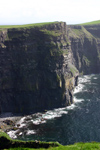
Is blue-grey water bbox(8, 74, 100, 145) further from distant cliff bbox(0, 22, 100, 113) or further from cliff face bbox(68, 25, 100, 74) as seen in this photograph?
cliff face bbox(68, 25, 100, 74)

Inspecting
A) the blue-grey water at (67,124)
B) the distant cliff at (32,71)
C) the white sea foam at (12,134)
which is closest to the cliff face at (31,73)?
the distant cliff at (32,71)

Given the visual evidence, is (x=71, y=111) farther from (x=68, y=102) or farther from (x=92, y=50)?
(x=92, y=50)

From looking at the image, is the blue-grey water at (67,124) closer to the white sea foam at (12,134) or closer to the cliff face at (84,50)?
the white sea foam at (12,134)

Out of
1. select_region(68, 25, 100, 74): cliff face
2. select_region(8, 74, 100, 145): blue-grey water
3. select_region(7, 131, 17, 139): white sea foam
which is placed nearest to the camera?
select_region(8, 74, 100, 145): blue-grey water

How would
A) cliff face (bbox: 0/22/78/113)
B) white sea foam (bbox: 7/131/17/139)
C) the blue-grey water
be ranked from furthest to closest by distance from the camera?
cliff face (bbox: 0/22/78/113)
white sea foam (bbox: 7/131/17/139)
the blue-grey water

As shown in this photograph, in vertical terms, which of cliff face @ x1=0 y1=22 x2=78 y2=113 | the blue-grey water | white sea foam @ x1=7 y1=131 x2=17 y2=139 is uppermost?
cliff face @ x1=0 y1=22 x2=78 y2=113

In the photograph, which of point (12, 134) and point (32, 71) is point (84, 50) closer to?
point (32, 71)

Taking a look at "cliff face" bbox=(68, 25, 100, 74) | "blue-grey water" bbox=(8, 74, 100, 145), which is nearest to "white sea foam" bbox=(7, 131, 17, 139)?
"blue-grey water" bbox=(8, 74, 100, 145)
